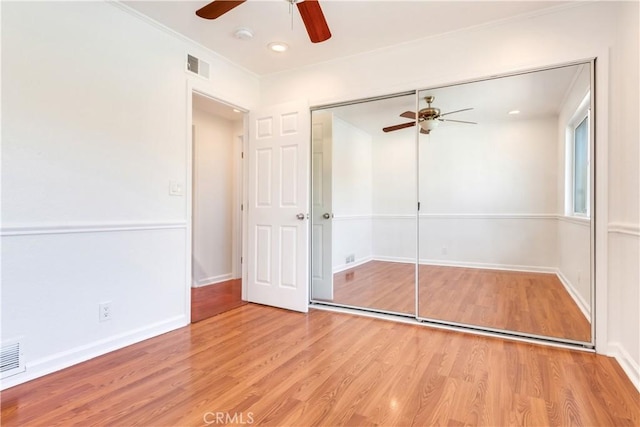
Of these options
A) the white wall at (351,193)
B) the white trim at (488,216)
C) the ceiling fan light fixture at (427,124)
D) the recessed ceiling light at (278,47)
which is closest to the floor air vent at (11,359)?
the recessed ceiling light at (278,47)

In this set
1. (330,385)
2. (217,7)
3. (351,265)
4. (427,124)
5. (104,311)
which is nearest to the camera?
(330,385)

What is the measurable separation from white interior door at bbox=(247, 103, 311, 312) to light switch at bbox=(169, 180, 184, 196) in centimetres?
87

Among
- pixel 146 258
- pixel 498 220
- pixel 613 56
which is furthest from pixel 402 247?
pixel 146 258

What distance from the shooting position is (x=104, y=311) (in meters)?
2.25

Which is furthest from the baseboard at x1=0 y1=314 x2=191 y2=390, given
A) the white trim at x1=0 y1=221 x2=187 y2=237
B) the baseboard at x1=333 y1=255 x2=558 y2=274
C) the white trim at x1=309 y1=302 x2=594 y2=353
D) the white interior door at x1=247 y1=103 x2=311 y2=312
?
the baseboard at x1=333 y1=255 x2=558 y2=274

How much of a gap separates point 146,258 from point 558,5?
11.9ft

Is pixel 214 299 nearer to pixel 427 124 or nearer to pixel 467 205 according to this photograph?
pixel 427 124

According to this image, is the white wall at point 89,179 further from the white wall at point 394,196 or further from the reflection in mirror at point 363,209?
the white wall at point 394,196

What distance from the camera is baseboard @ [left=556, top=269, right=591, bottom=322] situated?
101 inches

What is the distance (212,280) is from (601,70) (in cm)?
452

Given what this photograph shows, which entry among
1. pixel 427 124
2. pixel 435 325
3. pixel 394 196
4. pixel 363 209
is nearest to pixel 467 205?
pixel 394 196

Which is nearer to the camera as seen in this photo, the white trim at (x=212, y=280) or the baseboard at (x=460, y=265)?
the white trim at (x=212, y=280)

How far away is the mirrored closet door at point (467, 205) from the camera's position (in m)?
2.93

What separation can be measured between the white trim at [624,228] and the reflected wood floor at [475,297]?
81cm
